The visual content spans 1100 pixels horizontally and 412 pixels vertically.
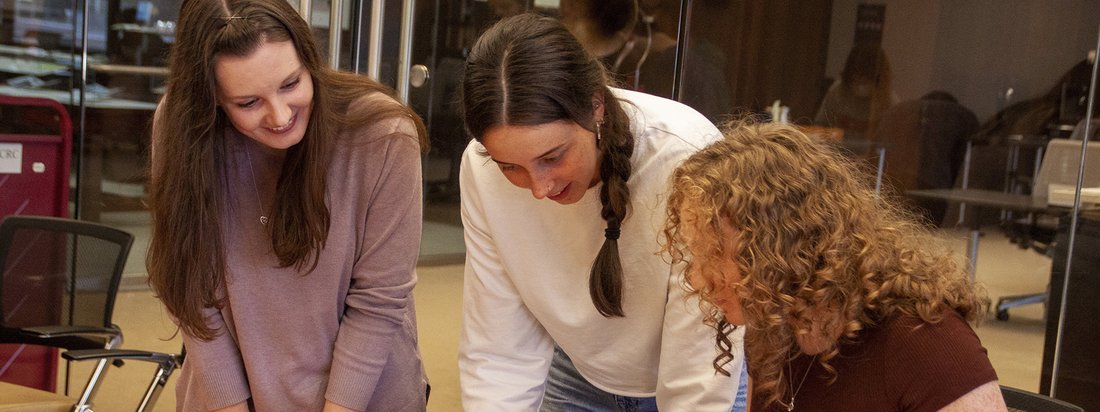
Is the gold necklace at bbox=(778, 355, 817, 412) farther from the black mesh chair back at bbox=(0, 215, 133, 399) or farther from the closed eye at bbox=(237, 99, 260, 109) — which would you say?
the black mesh chair back at bbox=(0, 215, 133, 399)

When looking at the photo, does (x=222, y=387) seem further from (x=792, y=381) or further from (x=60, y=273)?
(x=60, y=273)

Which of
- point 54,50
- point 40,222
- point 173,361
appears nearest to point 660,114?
point 173,361

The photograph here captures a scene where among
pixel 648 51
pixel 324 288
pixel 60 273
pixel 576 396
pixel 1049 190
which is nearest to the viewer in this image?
pixel 324 288

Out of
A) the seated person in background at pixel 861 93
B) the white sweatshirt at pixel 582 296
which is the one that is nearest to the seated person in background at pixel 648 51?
the seated person in background at pixel 861 93

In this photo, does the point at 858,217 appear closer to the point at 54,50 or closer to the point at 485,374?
the point at 485,374

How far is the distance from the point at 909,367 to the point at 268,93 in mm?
918

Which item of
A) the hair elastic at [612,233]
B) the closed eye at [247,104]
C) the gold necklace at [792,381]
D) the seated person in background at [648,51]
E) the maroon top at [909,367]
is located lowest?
the gold necklace at [792,381]

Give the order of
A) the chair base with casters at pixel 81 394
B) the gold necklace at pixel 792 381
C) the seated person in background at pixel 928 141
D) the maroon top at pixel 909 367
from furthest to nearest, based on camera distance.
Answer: the seated person in background at pixel 928 141 < the chair base with casters at pixel 81 394 < the gold necklace at pixel 792 381 < the maroon top at pixel 909 367

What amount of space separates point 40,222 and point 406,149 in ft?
5.03

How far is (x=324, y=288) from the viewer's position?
165cm

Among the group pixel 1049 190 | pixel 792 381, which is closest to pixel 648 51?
pixel 1049 190

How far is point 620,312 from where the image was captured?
5.28 ft

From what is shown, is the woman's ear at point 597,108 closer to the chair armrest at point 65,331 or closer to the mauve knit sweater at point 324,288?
the mauve knit sweater at point 324,288

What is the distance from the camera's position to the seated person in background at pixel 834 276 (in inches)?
45.4
